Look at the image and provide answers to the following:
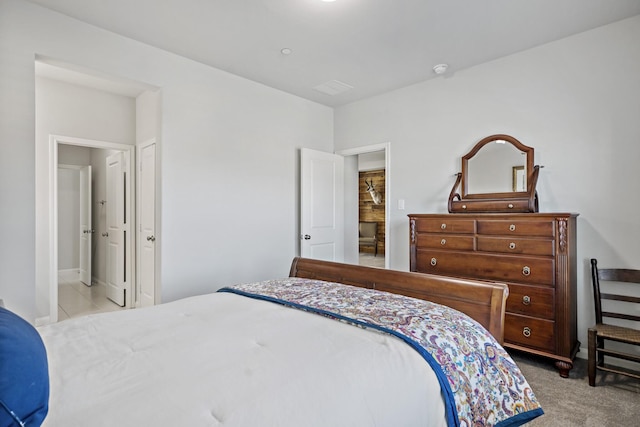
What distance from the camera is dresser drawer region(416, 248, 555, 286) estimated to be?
2645mm

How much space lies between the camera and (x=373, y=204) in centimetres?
987

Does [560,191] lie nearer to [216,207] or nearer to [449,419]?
[449,419]

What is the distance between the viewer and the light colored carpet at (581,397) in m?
2.01

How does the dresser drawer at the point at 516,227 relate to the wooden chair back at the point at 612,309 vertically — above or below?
above

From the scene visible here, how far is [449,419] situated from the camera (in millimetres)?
1178

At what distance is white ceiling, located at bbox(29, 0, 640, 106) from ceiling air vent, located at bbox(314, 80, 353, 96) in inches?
14.8

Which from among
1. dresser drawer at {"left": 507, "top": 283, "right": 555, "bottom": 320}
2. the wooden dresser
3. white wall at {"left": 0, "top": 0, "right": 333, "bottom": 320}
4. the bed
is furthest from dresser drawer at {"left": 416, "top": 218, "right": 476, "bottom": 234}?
white wall at {"left": 0, "top": 0, "right": 333, "bottom": 320}

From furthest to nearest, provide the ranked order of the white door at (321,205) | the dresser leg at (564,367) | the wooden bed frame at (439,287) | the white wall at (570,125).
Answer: the white door at (321,205)
the white wall at (570,125)
the dresser leg at (564,367)
the wooden bed frame at (439,287)

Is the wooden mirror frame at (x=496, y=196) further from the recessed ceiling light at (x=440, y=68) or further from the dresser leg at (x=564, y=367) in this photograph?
the dresser leg at (x=564, y=367)

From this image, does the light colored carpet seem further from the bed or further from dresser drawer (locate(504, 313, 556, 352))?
the bed

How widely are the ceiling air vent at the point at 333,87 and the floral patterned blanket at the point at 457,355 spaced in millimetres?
2975

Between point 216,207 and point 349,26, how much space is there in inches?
85.0

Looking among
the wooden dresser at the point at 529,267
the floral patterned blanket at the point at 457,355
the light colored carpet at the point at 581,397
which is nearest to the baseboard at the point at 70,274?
the floral patterned blanket at the point at 457,355

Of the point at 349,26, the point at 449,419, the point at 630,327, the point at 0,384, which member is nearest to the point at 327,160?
the point at 349,26
